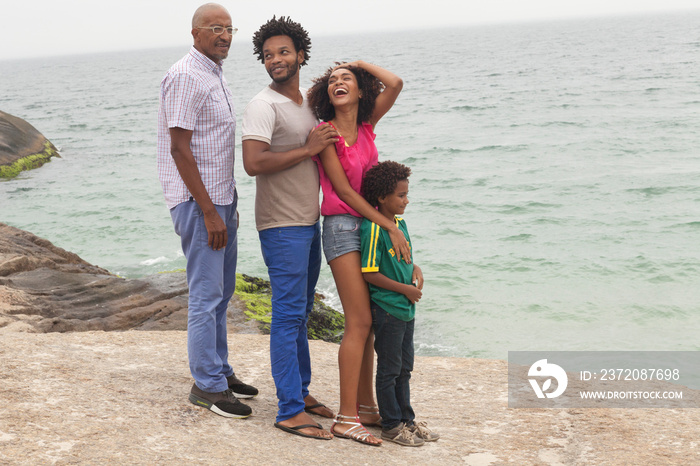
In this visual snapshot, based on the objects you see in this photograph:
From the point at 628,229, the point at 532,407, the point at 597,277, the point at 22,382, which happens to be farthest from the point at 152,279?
the point at 628,229

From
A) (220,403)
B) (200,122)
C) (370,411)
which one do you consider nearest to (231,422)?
(220,403)

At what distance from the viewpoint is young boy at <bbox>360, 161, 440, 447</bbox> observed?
154 inches

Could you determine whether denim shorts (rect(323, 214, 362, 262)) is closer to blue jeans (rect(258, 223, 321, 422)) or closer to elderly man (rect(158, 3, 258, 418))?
blue jeans (rect(258, 223, 321, 422))

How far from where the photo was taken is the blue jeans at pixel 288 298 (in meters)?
3.85

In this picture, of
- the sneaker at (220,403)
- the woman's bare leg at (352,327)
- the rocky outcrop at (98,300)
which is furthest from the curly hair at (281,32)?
the rocky outcrop at (98,300)

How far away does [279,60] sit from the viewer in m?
3.77

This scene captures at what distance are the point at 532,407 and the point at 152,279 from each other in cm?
592

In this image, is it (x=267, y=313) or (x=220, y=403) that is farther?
(x=267, y=313)

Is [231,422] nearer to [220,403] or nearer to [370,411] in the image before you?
[220,403]

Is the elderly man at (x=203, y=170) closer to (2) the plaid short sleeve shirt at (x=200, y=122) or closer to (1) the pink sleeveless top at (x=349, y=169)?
(2) the plaid short sleeve shirt at (x=200, y=122)

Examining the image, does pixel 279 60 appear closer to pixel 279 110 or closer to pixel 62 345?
pixel 279 110

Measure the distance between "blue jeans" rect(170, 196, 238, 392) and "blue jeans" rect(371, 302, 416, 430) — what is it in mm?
963

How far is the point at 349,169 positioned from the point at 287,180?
0.38 m

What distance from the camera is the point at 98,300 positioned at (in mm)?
8242
